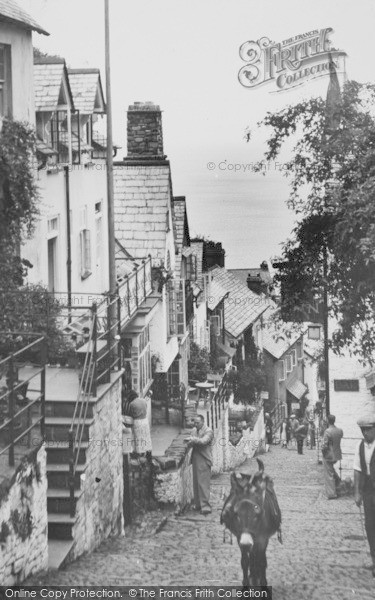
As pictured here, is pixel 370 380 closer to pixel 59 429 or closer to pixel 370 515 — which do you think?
pixel 370 515

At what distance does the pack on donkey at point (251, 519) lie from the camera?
11.5 meters

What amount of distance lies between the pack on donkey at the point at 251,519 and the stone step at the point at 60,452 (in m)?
2.54

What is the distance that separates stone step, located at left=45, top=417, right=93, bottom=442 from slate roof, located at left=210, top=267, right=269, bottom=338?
102 ft

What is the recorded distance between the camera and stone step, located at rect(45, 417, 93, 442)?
1374cm

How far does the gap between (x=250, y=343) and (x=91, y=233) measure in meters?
27.1

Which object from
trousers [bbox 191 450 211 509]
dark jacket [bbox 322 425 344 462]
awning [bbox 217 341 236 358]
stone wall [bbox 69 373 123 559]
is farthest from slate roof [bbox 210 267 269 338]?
stone wall [bbox 69 373 123 559]

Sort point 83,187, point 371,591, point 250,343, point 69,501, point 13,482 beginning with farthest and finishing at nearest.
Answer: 1. point 250,343
2. point 83,187
3. point 69,501
4. point 371,591
5. point 13,482

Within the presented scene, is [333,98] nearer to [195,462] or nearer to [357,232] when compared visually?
[357,232]

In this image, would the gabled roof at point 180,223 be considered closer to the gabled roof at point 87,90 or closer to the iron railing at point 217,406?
the iron railing at point 217,406

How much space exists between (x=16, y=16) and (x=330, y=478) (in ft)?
35.8

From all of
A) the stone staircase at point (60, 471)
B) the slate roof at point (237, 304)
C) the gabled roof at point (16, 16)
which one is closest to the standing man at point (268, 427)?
the slate roof at point (237, 304)

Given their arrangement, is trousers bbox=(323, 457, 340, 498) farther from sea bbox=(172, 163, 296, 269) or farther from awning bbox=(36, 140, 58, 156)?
sea bbox=(172, 163, 296, 269)

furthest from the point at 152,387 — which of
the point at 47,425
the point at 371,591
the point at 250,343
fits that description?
the point at 250,343

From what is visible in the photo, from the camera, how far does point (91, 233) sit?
23.6m
